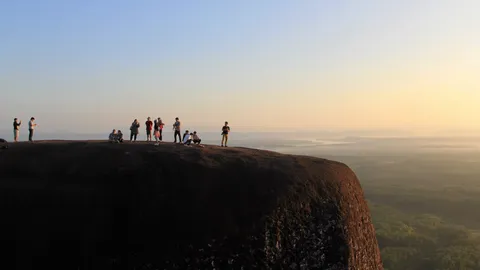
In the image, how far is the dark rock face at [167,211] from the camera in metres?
15.4

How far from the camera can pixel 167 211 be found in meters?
16.5

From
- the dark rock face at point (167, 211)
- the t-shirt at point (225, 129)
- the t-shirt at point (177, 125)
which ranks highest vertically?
the t-shirt at point (177, 125)

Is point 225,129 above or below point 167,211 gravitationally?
above

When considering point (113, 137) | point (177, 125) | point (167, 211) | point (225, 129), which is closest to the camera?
point (167, 211)

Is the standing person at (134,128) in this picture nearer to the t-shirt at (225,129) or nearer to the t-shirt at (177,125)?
the t-shirt at (177,125)

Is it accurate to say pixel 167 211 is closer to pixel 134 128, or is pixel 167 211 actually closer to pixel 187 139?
pixel 187 139

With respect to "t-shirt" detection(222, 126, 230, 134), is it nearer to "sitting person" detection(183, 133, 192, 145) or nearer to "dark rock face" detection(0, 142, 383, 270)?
"sitting person" detection(183, 133, 192, 145)

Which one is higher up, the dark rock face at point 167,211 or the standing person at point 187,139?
the standing person at point 187,139

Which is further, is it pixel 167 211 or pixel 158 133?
pixel 158 133

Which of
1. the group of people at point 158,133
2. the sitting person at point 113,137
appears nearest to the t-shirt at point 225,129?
the group of people at point 158,133

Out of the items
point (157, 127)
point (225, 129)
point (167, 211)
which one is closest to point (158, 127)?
point (157, 127)

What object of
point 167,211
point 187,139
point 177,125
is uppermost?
point 177,125

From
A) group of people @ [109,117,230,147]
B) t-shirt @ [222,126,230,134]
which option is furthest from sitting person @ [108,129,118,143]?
t-shirt @ [222,126,230,134]

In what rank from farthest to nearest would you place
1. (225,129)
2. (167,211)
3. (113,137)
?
1. (225,129)
2. (113,137)
3. (167,211)
